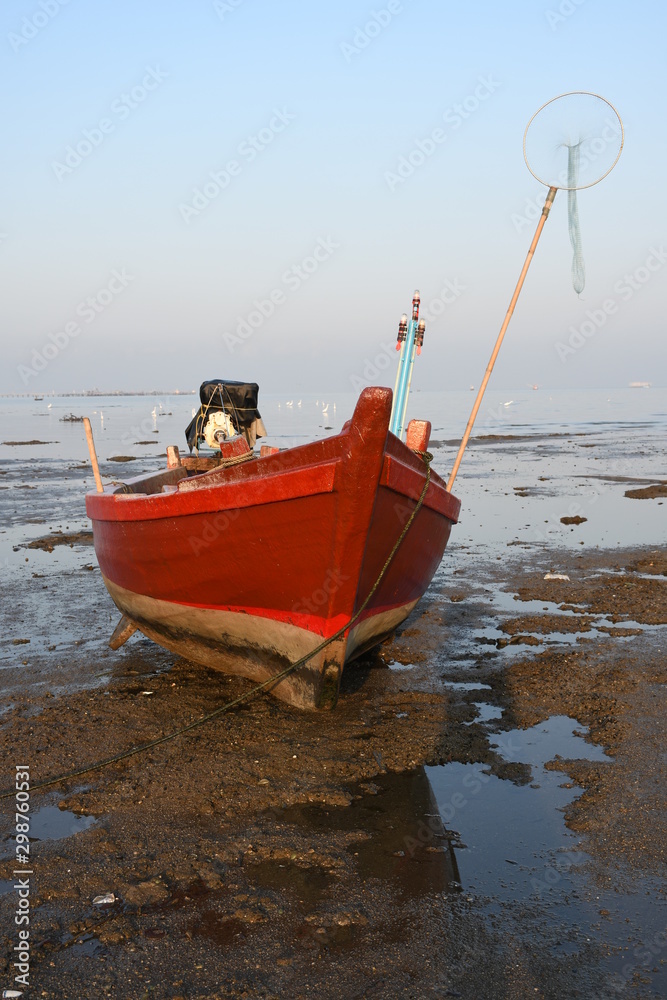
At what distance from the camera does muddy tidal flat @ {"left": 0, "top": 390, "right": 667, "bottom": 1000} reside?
321cm

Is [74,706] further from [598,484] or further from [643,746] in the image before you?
[598,484]

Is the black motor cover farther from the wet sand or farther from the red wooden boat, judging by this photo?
the wet sand

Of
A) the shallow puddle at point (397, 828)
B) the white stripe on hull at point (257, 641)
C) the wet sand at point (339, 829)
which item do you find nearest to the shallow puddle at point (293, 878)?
the wet sand at point (339, 829)

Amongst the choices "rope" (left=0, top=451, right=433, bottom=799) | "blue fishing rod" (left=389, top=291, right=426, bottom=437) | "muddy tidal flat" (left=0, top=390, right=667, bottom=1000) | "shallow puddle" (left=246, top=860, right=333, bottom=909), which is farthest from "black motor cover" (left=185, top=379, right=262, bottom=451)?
"shallow puddle" (left=246, top=860, right=333, bottom=909)

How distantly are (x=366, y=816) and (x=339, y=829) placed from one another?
0.72ft

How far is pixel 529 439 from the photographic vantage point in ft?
133

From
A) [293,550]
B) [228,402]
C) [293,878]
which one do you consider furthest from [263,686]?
[228,402]

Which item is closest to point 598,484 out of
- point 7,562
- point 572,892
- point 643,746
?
point 7,562

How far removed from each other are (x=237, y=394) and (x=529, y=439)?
32533 millimetres

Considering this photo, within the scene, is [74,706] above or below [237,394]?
below

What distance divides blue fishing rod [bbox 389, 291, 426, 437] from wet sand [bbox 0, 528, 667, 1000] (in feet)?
12.0

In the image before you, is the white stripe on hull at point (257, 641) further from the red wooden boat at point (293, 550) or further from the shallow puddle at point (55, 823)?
the shallow puddle at point (55, 823)

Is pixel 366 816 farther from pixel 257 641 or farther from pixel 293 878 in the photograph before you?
pixel 257 641

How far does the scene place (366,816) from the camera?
4.46 meters
